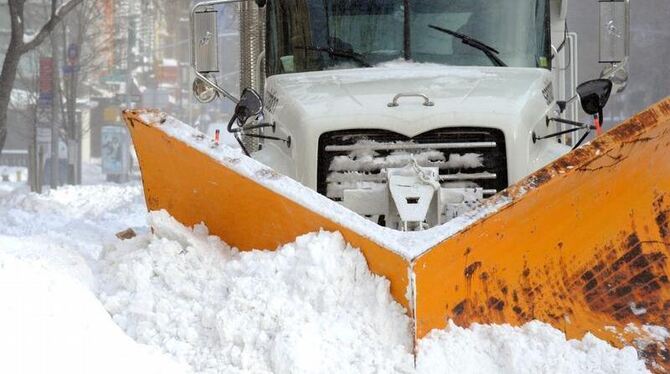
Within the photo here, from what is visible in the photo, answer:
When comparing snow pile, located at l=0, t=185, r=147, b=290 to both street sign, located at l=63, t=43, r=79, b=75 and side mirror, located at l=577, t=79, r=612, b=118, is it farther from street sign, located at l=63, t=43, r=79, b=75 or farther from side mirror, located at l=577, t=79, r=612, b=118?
street sign, located at l=63, t=43, r=79, b=75

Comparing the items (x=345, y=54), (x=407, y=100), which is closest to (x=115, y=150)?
(x=345, y=54)

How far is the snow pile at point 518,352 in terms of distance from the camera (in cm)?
475

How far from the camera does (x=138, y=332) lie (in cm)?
500

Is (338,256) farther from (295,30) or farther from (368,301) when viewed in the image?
(295,30)

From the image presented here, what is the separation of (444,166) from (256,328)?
69.7 inches

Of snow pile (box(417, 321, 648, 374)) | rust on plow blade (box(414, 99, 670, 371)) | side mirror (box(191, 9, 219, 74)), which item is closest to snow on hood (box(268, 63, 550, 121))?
side mirror (box(191, 9, 219, 74))

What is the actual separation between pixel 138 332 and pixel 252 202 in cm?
84

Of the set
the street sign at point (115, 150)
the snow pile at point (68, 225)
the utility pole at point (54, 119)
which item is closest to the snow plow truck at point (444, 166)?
the snow pile at point (68, 225)

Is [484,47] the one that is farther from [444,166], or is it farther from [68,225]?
[68,225]

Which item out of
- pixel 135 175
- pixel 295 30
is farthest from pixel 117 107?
pixel 295 30

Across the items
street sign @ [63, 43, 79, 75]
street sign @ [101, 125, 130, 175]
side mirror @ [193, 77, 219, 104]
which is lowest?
street sign @ [101, 125, 130, 175]

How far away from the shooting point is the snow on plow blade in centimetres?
485

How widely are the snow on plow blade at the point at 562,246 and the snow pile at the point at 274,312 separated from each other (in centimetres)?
11

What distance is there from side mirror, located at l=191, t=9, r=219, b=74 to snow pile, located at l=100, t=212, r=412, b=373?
271cm
